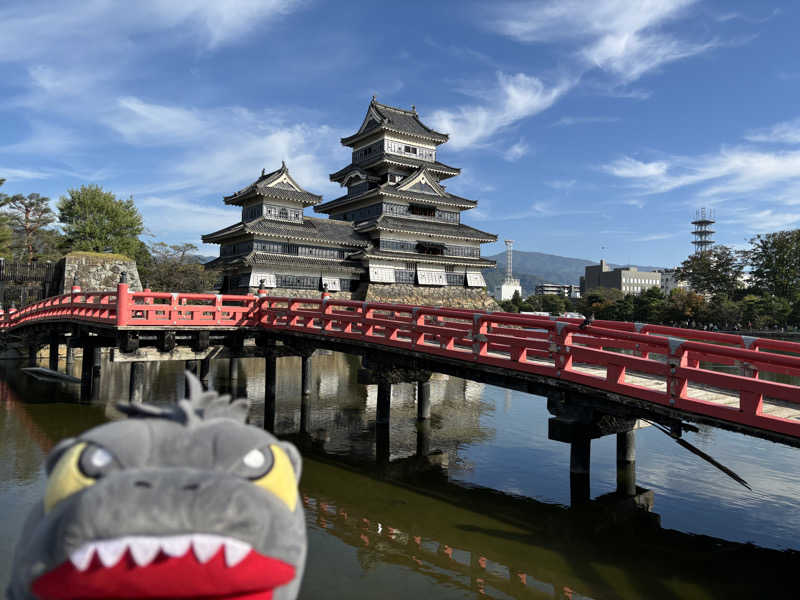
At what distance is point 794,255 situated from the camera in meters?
60.9

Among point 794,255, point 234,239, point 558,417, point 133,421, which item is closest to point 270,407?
point 558,417

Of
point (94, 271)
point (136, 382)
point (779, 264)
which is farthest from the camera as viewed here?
point (779, 264)

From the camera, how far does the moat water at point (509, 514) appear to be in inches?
285

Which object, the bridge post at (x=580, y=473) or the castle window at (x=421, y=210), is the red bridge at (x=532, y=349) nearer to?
the bridge post at (x=580, y=473)

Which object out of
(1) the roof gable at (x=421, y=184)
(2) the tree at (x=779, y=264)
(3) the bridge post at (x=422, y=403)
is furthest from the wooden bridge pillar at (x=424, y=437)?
(2) the tree at (x=779, y=264)

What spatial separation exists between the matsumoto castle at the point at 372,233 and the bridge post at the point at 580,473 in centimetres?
3328

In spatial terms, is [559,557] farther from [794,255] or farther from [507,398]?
[794,255]

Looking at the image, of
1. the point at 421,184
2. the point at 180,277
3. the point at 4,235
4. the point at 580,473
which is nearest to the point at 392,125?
the point at 421,184

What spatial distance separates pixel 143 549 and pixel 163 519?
151 millimetres

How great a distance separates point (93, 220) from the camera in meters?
45.9

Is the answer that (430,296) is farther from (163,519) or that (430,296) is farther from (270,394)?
(163,519)

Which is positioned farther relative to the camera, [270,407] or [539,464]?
[270,407]

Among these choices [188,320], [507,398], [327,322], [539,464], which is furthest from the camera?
[507,398]

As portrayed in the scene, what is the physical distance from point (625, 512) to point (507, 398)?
12397 millimetres
